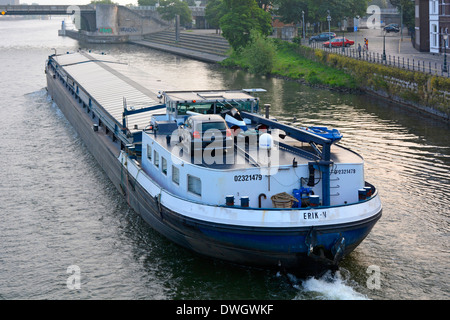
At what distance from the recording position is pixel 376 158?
125 ft

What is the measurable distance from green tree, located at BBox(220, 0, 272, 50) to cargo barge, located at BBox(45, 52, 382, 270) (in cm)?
6426

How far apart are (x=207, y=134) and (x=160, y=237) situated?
5098 mm

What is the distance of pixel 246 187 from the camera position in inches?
883

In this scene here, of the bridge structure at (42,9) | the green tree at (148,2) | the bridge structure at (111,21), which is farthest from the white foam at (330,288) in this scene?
the green tree at (148,2)

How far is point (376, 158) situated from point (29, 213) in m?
20.1

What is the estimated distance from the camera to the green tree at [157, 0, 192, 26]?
151 m

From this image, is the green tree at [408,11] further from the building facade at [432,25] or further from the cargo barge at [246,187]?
the cargo barge at [246,187]

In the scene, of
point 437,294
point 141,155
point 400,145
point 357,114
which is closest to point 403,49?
point 357,114

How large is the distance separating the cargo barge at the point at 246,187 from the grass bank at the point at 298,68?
38.4m

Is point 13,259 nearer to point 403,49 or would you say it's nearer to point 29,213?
point 29,213

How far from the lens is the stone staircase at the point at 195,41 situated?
106675mm

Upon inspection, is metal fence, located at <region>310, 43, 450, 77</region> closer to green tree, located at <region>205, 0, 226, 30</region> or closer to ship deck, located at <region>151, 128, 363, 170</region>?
ship deck, located at <region>151, 128, 363, 170</region>
